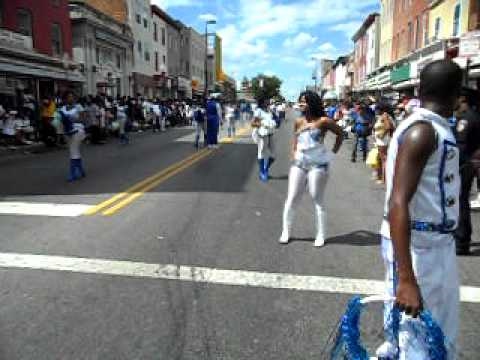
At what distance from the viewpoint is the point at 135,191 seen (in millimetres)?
9867

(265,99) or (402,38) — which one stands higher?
(402,38)

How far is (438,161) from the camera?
2.29m

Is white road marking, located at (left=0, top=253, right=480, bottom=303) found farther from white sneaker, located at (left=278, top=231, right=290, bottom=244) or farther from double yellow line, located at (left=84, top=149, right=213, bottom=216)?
double yellow line, located at (left=84, top=149, right=213, bottom=216)

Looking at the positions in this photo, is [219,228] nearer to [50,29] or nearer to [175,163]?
[175,163]

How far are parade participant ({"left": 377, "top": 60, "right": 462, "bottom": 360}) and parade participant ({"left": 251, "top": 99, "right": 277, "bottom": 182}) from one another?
9.24m

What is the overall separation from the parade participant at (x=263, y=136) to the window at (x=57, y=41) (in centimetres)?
1991

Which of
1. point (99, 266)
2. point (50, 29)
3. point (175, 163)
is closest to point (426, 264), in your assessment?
point (99, 266)

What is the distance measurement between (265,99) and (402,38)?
107 feet

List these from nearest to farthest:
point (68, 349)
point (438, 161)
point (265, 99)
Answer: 1. point (438, 161)
2. point (68, 349)
3. point (265, 99)

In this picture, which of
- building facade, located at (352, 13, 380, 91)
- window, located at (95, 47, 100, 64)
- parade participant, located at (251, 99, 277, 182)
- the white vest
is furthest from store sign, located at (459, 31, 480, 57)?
building facade, located at (352, 13, 380, 91)

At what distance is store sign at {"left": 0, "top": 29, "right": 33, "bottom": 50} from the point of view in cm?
2050

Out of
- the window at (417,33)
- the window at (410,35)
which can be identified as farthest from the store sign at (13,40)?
the window at (410,35)

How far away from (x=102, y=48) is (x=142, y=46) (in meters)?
10.3

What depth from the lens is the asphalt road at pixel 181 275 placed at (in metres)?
3.76
